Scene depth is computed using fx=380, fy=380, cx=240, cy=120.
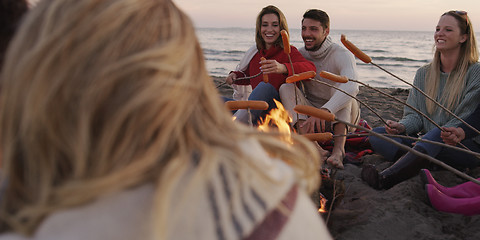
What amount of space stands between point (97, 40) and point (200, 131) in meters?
0.20

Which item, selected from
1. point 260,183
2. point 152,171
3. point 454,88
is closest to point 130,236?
point 152,171

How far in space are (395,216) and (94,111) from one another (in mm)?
2123

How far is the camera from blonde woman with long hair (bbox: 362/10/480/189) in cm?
268

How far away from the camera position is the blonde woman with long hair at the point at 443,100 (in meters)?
2.68

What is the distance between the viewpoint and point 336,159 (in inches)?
123

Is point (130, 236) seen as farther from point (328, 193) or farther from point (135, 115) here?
point (328, 193)

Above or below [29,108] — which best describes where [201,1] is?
below

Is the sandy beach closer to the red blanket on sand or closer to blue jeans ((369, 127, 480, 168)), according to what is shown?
blue jeans ((369, 127, 480, 168))

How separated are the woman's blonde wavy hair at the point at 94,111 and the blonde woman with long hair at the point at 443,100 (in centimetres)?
237

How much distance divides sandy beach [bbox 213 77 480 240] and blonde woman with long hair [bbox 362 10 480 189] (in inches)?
4.3

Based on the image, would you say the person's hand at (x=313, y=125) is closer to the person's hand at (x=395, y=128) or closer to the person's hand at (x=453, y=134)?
the person's hand at (x=395, y=128)

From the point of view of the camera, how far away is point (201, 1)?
25.5 m

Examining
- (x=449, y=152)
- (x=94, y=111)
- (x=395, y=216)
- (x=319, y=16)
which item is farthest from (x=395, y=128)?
(x=94, y=111)

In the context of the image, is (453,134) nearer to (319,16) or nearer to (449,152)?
(449,152)
